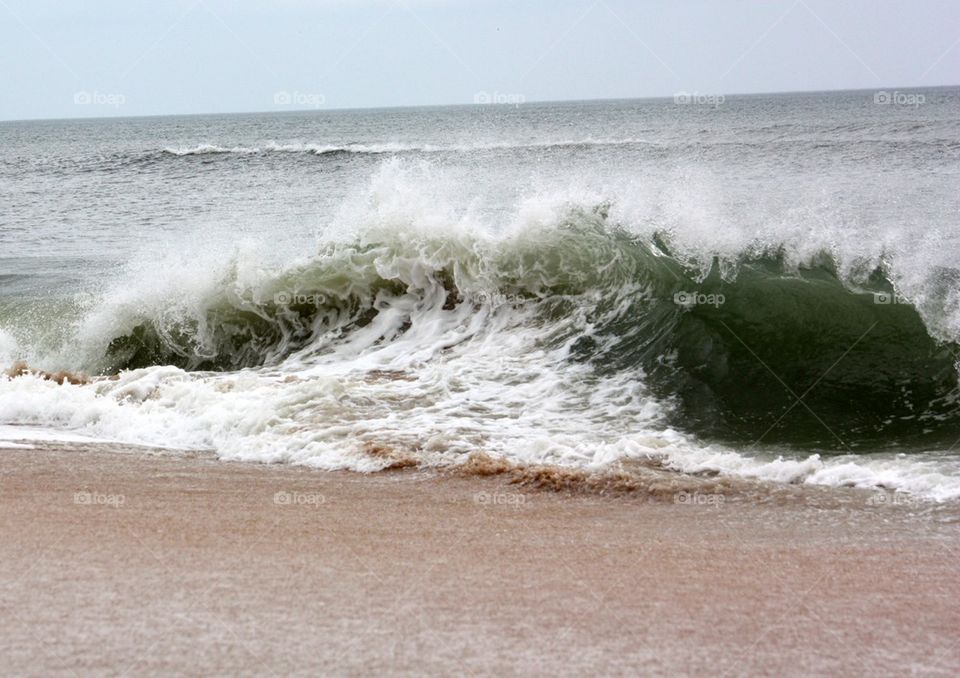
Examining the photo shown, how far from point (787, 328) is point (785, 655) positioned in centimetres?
573

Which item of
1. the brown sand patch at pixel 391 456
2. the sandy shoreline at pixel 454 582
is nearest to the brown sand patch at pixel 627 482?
the sandy shoreline at pixel 454 582

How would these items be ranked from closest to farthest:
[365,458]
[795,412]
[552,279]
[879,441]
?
[365,458] < [879,441] < [795,412] < [552,279]

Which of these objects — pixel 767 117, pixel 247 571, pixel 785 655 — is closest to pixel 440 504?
pixel 247 571

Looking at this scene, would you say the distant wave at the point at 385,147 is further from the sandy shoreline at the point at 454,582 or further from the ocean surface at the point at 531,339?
the sandy shoreline at the point at 454,582

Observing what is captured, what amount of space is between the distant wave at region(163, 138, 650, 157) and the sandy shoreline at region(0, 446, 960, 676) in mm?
32377

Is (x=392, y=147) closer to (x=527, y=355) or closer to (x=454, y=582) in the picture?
(x=527, y=355)

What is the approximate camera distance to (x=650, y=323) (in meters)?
8.66

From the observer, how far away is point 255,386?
742 cm

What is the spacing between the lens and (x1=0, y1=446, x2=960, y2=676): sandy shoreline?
304cm

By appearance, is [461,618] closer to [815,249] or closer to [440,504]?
[440,504]

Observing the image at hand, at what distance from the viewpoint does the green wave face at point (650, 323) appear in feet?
23.1

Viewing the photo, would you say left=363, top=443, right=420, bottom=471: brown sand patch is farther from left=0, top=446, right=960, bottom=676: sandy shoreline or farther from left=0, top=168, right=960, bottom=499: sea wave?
left=0, top=446, right=960, bottom=676: sandy shoreline

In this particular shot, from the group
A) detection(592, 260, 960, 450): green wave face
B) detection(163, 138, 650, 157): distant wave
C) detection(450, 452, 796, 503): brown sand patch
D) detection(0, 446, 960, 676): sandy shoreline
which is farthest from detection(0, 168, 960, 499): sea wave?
detection(163, 138, 650, 157): distant wave

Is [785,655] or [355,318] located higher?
[355,318]
